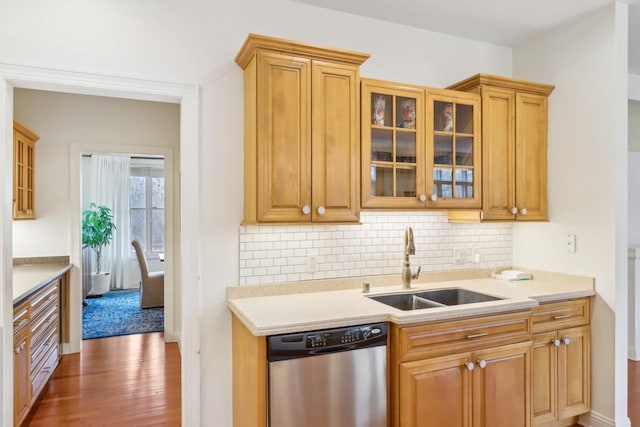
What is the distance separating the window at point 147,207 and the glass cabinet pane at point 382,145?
6.31 m

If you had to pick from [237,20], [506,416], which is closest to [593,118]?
[506,416]

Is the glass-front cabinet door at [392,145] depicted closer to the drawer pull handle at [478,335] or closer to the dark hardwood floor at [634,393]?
the drawer pull handle at [478,335]

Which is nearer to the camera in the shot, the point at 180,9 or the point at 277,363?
the point at 277,363

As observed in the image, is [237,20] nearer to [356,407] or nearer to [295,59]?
[295,59]

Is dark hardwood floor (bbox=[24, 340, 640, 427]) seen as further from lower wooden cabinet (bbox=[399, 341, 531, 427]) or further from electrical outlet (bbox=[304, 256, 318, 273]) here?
electrical outlet (bbox=[304, 256, 318, 273])

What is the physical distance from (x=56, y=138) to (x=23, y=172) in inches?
26.1

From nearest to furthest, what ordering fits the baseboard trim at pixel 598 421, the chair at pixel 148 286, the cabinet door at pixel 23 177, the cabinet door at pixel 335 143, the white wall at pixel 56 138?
the cabinet door at pixel 335 143 < the baseboard trim at pixel 598 421 < the cabinet door at pixel 23 177 < the white wall at pixel 56 138 < the chair at pixel 148 286

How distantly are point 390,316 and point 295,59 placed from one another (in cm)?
146

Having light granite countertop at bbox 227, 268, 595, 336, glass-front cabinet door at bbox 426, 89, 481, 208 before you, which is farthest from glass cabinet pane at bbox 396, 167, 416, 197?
light granite countertop at bbox 227, 268, 595, 336

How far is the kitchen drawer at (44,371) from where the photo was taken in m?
3.03

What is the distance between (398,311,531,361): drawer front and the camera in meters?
2.14

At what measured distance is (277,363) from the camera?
191cm

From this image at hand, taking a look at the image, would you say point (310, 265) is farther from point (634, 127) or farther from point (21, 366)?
point (634, 127)

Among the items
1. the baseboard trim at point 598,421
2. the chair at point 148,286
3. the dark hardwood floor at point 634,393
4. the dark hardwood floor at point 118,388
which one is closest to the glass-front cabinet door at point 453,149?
the baseboard trim at point 598,421
